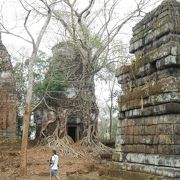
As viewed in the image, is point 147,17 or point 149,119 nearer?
point 149,119

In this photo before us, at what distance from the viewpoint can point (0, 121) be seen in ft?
86.1

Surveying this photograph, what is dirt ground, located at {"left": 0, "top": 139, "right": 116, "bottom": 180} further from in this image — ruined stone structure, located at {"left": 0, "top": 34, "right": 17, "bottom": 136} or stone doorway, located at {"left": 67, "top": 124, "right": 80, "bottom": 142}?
stone doorway, located at {"left": 67, "top": 124, "right": 80, "bottom": 142}

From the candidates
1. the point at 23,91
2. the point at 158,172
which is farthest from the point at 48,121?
the point at 158,172

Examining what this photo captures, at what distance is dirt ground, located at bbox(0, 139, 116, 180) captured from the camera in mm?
16703

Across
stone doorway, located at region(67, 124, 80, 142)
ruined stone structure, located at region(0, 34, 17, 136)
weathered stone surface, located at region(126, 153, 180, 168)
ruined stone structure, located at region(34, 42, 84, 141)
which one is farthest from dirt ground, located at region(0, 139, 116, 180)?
weathered stone surface, located at region(126, 153, 180, 168)

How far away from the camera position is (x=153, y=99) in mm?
7273

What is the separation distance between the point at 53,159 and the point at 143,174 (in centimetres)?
699

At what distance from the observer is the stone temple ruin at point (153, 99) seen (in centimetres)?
683

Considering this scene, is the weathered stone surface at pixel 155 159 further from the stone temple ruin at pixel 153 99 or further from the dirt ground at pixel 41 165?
the dirt ground at pixel 41 165

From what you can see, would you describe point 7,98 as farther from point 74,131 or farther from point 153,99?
point 153,99

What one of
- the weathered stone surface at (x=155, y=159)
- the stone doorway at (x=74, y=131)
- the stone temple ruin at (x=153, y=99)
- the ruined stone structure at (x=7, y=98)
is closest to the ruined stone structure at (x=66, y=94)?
the stone doorway at (x=74, y=131)

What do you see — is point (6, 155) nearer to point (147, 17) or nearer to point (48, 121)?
point (48, 121)

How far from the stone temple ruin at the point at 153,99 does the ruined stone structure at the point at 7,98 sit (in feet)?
57.3

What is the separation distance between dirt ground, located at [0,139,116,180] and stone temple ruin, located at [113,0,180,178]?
7.50 meters
